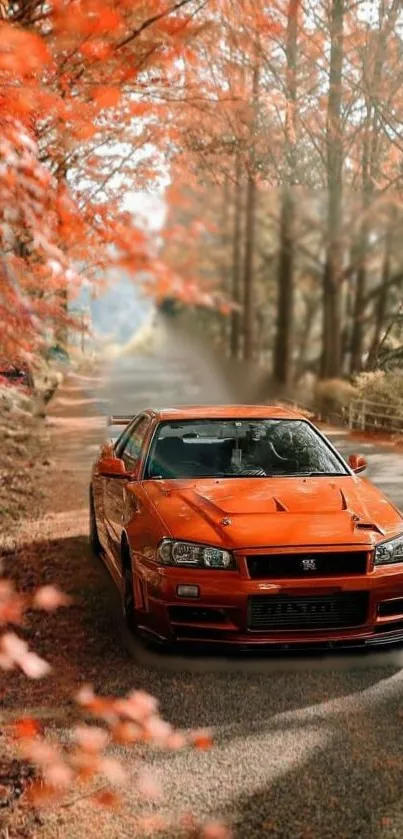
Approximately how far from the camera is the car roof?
7359 mm

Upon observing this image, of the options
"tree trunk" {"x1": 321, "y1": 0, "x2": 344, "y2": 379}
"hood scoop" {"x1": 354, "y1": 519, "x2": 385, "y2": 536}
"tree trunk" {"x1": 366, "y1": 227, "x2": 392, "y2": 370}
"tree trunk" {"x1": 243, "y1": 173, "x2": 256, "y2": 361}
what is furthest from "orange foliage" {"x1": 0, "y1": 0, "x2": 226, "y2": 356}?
"tree trunk" {"x1": 366, "y1": 227, "x2": 392, "y2": 370}

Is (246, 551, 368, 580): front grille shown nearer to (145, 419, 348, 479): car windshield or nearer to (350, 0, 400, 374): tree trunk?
(145, 419, 348, 479): car windshield

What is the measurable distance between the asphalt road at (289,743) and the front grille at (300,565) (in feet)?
1.95

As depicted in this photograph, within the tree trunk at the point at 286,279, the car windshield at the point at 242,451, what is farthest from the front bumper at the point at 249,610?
the tree trunk at the point at 286,279

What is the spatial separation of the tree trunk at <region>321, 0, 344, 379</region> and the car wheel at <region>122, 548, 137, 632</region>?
2073cm

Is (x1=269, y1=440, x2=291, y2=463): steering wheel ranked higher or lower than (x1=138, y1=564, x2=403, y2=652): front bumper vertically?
higher

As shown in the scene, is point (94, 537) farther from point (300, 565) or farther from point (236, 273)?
point (236, 273)

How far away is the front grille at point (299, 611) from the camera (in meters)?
5.48

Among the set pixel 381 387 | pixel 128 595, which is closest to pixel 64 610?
pixel 128 595

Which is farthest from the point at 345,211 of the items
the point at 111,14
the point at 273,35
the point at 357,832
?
the point at 357,832

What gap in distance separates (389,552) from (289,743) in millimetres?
1450

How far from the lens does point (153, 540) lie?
19.1ft

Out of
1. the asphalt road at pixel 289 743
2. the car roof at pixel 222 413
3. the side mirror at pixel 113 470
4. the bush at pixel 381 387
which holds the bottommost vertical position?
the bush at pixel 381 387

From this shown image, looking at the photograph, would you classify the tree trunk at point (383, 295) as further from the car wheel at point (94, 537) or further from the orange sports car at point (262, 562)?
the orange sports car at point (262, 562)
